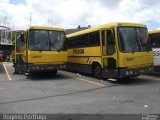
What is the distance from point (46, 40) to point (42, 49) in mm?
574

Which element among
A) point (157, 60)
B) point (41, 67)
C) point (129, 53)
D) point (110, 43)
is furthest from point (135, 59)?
point (41, 67)

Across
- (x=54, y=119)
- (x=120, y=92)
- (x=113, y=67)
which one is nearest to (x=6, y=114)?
(x=54, y=119)

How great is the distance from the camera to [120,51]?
54.2 ft

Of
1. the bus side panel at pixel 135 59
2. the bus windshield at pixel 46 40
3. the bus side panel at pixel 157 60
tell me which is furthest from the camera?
the bus side panel at pixel 157 60

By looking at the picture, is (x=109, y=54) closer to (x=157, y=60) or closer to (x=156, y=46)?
(x=157, y=60)

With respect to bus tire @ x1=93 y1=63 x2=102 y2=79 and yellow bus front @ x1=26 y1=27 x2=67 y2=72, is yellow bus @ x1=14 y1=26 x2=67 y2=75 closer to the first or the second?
yellow bus front @ x1=26 y1=27 x2=67 y2=72

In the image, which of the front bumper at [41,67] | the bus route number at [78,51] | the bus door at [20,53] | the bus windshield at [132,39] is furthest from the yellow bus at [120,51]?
the bus door at [20,53]

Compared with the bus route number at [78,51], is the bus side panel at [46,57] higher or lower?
lower

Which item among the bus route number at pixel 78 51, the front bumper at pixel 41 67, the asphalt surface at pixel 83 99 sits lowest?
the asphalt surface at pixel 83 99

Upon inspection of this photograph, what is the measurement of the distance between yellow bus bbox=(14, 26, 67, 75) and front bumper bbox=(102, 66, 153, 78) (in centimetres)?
327

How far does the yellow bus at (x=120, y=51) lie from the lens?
16.6 metres

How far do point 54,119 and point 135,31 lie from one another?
9.49m

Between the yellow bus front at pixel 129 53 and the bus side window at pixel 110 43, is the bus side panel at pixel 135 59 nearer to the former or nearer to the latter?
the yellow bus front at pixel 129 53

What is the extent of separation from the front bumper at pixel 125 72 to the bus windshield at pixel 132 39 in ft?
3.07
